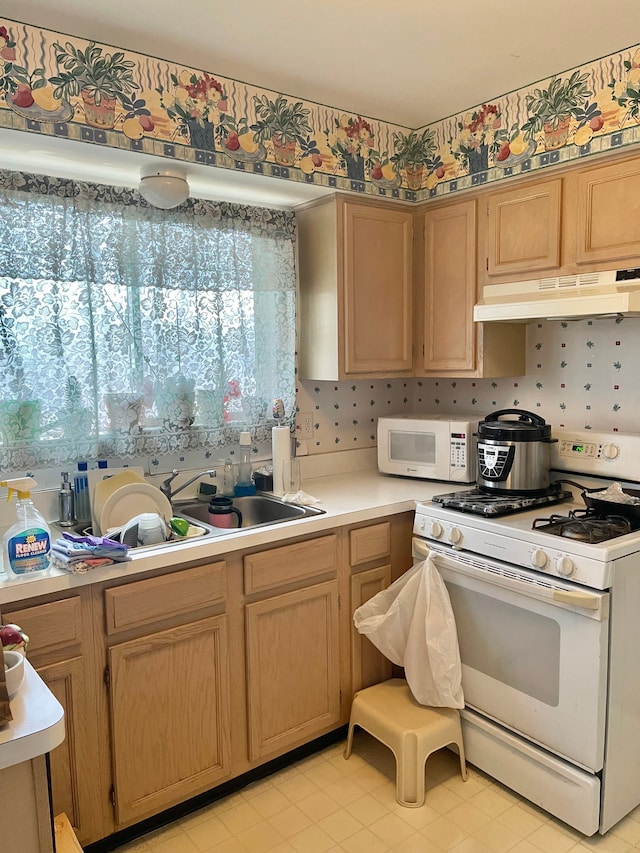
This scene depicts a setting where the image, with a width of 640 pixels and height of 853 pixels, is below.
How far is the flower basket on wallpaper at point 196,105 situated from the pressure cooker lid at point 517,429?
142 cm

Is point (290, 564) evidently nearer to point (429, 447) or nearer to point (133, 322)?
point (429, 447)

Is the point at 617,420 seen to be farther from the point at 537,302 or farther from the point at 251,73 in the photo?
the point at 251,73

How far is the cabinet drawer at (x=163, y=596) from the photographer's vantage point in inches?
71.4

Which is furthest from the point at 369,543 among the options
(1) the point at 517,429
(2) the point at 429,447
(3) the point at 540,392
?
(3) the point at 540,392

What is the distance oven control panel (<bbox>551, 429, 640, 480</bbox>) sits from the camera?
232 cm

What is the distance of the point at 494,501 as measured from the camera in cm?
234

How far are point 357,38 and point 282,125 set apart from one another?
0.46 metres

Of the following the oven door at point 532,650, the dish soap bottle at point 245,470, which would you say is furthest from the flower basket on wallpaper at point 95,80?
the oven door at point 532,650

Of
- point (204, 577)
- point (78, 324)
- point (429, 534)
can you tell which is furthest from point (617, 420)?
point (78, 324)

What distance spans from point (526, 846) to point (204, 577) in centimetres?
124

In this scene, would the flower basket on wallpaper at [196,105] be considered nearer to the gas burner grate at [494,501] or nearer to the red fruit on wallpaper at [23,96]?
the red fruit on wallpaper at [23,96]

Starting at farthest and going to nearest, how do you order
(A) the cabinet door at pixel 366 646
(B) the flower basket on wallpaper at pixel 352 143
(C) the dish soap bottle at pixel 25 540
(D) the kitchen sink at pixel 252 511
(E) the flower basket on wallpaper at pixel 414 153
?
(E) the flower basket on wallpaper at pixel 414 153, (B) the flower basket on wallpaper at pixel 352 143, (A) the cabinet door at pixel 366 646, (D) the kitchen sink at pixel 252 511, (C) the dish soap bottle at pixel 25 540

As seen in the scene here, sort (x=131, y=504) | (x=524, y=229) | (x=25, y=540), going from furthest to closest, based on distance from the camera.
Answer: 1. (x=524, y=229)
2. (x=131, y=504)
3. (x=25, y=540)

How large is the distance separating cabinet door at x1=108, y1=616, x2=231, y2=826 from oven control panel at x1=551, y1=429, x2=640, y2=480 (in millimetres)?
1426
